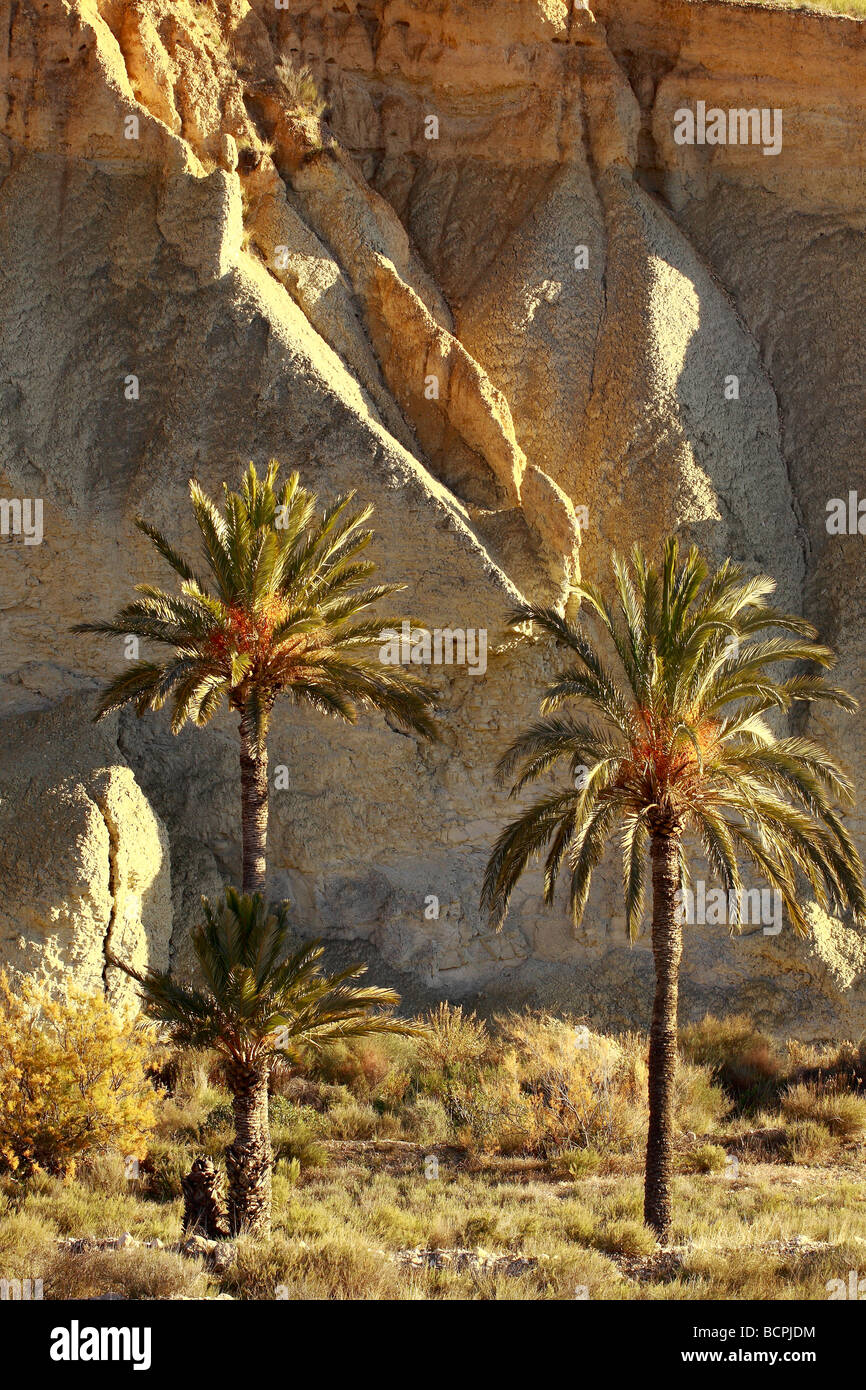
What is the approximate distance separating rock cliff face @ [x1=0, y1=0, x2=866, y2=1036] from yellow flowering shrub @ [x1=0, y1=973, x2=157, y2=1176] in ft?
5.21

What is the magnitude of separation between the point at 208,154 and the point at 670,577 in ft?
41.2

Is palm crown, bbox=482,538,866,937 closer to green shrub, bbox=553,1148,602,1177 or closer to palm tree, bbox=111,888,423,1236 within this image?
palm tree, bbox=111,888,423,1236

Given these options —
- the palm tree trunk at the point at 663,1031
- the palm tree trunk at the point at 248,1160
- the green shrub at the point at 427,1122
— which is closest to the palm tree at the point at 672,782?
the palm tree trunk at the point at 663,1031

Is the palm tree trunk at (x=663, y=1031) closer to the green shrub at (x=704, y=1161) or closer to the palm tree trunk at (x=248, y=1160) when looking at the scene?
the green shrub at (x=704, y=1161)

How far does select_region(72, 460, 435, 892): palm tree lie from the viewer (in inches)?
553

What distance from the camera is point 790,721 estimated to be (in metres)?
21.6

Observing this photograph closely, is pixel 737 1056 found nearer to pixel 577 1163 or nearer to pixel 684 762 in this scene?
pixel 577 1163

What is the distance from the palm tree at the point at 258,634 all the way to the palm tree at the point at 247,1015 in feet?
5.34

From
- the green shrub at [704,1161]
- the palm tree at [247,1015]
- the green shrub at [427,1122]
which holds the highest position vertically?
the palm tree at [247,1015]

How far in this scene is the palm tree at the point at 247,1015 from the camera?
40.7 ft

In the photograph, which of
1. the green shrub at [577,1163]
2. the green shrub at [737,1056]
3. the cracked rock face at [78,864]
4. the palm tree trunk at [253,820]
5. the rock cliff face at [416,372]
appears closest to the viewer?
the palm tree trunk at [253,820]

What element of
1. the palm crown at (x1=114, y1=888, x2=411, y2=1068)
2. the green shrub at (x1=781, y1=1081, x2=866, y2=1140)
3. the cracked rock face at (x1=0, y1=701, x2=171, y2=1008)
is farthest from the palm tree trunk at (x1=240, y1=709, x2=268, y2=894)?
the green shrub at (x1=781, y1=1081, x2=866, y2=1140)
